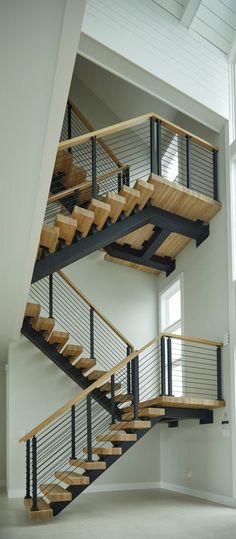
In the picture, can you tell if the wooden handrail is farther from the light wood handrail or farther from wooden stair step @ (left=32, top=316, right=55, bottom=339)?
wooden stair step @ (left=32, top=316, right=55, bottom=339)

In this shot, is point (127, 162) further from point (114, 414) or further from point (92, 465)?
point (92, 465)

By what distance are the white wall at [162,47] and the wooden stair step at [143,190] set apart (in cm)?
154

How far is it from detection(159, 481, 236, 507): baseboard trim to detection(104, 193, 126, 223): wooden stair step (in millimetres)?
4329

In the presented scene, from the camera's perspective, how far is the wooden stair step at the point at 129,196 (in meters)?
8.26

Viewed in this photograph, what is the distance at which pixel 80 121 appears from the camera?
11.4 metres

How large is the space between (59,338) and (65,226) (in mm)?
2652

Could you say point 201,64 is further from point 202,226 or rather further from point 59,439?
point 59,439

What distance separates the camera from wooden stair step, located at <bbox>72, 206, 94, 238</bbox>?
7551 millimetres

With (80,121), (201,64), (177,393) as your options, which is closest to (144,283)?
(177,393)

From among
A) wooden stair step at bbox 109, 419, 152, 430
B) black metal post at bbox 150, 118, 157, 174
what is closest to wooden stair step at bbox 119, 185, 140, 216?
black metal post at bbox 150, 118, 157, 174

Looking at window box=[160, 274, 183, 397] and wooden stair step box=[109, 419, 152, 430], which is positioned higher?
window box=[160, 274, 183, 397]

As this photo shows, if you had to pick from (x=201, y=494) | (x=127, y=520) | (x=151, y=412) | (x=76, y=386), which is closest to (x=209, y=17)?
(x=151, y=412)

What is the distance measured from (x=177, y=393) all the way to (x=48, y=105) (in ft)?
24.2

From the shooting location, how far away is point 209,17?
8.88 meters
